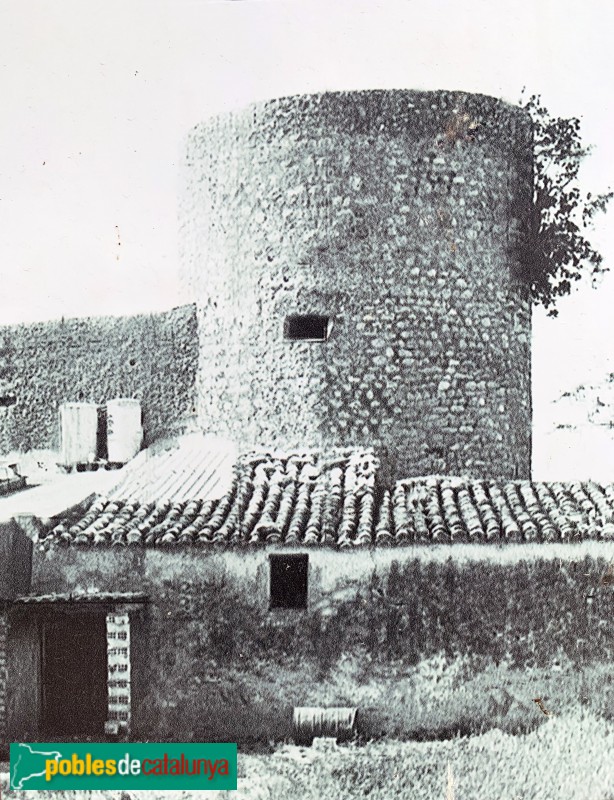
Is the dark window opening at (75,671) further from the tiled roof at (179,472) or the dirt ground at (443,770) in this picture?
Answer: the tiled roof at (179,472)

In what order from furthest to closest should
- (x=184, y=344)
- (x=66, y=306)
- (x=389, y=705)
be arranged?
(x=184, y=344)
(x=66, y=306)
(x=389, y=705)

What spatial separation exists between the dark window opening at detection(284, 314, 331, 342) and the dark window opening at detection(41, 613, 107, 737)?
3374 mm

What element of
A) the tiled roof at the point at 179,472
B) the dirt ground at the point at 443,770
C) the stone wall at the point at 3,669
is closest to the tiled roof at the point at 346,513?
the tiled roof at the point at 179,472

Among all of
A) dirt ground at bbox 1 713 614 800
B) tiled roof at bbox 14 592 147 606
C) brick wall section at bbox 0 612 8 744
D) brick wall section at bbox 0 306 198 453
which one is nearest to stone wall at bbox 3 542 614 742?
tiled roof at bbox 14 592 147 606

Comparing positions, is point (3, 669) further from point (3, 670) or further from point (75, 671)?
point (75, 671)

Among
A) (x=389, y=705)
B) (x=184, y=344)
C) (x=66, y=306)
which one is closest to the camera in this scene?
(x=389, y=705)

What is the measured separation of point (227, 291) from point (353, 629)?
149 inches

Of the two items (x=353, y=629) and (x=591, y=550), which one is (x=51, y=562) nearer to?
(x=353, y=629)

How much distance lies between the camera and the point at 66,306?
1177cm

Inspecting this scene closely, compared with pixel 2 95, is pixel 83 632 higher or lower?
lower

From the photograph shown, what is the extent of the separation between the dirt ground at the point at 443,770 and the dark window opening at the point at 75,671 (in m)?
0.74

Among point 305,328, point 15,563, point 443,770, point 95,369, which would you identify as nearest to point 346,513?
point 305,328

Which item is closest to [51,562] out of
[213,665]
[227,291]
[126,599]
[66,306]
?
[126,599]

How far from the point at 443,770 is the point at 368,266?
4.83m
